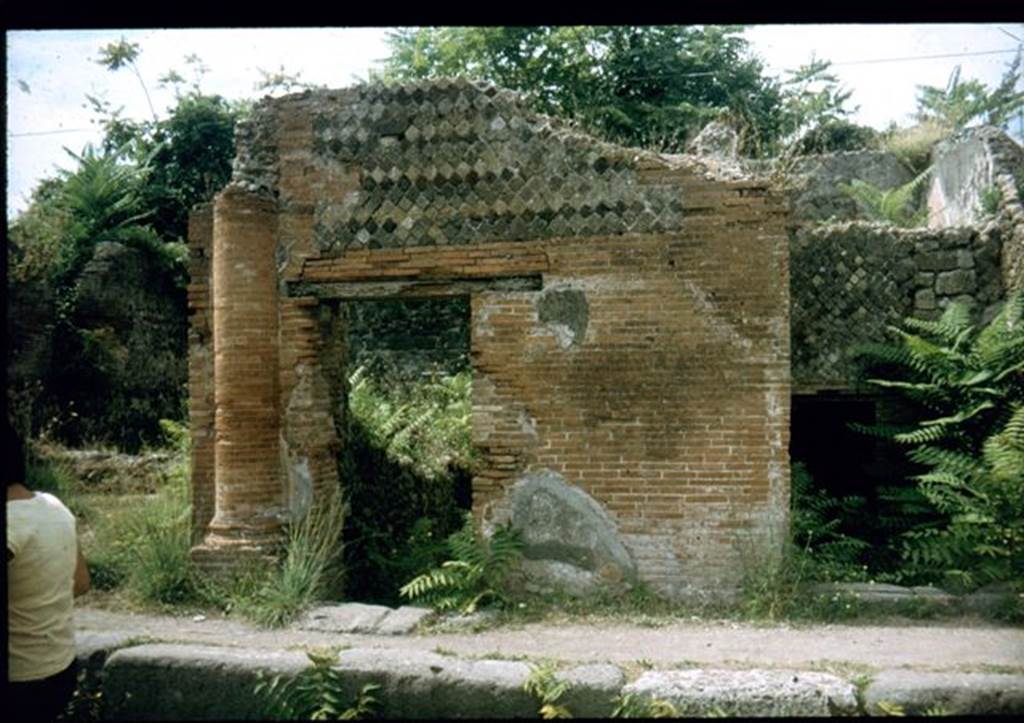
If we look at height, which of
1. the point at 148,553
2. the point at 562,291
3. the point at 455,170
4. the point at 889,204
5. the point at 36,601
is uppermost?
the point at 889,204

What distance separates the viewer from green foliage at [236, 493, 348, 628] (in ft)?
20.6

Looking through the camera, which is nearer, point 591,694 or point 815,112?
point 591,694

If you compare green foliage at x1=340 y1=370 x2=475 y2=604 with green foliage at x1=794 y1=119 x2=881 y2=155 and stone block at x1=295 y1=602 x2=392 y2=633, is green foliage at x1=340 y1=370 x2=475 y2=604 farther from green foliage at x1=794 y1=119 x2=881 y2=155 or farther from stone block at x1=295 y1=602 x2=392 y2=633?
green foliage at x1=794 y1=119 x2=881 y2=155

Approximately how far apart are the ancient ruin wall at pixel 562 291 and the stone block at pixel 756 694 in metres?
1.68

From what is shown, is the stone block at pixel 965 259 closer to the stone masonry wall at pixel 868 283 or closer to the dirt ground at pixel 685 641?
the stone masonry wall at pixel 868 283

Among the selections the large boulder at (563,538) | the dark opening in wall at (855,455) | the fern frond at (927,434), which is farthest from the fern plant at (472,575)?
the fern frond at (927,434)

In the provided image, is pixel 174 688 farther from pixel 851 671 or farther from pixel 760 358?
pixel 760 358

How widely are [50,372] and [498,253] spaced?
10162mm

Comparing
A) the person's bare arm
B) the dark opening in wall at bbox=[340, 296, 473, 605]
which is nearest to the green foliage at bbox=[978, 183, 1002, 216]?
the dark opening in wall at bbox=[340, 296, 473, 605]

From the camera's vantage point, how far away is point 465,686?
5.04m

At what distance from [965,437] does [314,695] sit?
5.69 m

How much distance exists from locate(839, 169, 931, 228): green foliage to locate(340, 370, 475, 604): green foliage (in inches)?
274

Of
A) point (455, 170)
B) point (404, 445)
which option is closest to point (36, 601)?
point (455, 170)

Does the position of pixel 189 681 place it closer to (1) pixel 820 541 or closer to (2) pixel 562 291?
(2) pixel 562 291
